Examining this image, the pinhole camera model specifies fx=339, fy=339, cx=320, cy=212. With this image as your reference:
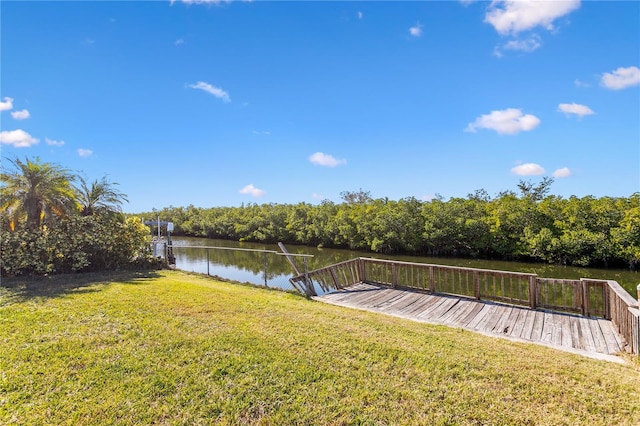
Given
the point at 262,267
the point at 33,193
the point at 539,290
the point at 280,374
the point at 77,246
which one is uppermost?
the point at 33,193

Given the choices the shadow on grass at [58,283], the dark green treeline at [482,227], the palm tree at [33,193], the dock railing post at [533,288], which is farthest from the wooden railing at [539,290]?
the dark green treeline at [482,227]

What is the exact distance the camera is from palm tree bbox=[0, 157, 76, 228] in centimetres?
820

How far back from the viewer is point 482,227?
21641 millimetres

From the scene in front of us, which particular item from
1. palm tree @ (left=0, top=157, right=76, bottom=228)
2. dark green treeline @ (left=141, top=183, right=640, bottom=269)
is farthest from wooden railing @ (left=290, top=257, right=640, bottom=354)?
dark green treeline @ (left=141, top=183, right=640, bottom=269)

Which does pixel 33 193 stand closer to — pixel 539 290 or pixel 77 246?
pixel 77 246

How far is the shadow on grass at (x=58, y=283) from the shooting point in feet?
19.9

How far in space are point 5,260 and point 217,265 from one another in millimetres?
8730

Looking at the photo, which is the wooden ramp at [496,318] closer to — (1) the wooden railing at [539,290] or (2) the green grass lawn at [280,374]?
(1) the wooden railing at [539,290]

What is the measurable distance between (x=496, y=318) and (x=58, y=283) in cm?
871

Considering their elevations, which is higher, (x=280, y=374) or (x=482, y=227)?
(x=482, y=227)

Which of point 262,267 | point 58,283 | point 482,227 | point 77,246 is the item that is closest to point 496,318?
point 58,283

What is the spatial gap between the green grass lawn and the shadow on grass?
128 cm

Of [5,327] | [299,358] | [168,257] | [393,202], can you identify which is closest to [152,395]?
[299,358]

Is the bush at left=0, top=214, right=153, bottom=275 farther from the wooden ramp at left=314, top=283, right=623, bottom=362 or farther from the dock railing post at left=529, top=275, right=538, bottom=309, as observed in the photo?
the dock railing post at left=529, top=275, right=538, bottom=309
